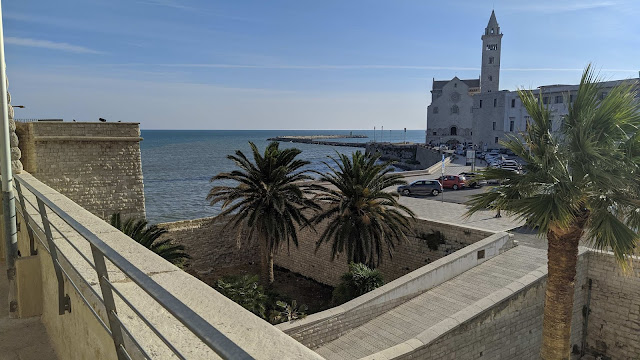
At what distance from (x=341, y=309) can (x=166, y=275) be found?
960 cm

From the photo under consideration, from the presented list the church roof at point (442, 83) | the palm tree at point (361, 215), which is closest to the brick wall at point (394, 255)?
the palm tree at point (361, 215)

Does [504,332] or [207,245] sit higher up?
[504,332]

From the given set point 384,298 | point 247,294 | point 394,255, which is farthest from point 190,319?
point 394,255

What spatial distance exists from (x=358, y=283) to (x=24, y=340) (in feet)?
38.5

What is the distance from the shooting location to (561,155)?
29.4 feet

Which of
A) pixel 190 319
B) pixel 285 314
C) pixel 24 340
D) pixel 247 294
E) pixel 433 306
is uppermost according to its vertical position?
pixel 190 319

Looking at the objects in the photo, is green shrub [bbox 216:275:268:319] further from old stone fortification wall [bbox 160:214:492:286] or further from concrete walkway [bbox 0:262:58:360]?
concrete walkway [bbox 0:262:58:360]

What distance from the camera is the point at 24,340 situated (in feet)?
13.1

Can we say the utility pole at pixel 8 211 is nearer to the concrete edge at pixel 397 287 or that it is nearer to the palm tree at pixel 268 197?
the concrete edge at pixel 397 287

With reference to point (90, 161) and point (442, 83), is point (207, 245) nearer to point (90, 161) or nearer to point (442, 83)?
point (90, 161)

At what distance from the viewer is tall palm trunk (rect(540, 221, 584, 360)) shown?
9.00 m

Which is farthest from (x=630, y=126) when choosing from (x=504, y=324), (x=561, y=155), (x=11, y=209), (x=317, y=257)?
(x=317, y=257)

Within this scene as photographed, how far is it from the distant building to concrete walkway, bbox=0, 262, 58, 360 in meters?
65.0

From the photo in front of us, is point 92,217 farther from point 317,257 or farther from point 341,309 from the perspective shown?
point 317,257
